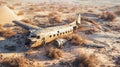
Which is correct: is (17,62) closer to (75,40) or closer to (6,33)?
(75,40)

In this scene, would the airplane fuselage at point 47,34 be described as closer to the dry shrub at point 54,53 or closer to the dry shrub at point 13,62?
the dry shrub at point 54,53

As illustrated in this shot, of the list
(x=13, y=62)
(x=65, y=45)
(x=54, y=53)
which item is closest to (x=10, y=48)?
(x=13, y=62)

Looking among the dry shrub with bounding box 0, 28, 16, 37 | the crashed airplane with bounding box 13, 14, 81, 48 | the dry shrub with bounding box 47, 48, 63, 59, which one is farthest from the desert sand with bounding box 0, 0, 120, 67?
the crashed airplane with bounding box 13, 14, 81, 48

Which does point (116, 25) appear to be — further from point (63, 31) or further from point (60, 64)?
point (60, 64)

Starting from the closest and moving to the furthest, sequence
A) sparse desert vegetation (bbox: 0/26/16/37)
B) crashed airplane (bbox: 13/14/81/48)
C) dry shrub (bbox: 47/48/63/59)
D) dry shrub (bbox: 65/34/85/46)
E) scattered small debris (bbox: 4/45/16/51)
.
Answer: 1. dry shrub (bbox: 47/48/63/59)
2. crashed airplane (bbox: 13/14/81/48)
3. scattered small debris (bbox: 4/45/16/51)
4. dry shrub (bbox: 65/34/85/46)
5. sparse desert vegetation (bbox: 0/26/16/37)

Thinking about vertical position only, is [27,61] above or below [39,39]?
below

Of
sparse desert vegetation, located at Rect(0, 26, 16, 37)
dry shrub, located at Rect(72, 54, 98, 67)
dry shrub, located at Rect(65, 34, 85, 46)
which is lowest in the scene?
dry shrub, located at Rect(72, 54, 98, 67)

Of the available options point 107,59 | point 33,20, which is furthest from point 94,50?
point 33,20

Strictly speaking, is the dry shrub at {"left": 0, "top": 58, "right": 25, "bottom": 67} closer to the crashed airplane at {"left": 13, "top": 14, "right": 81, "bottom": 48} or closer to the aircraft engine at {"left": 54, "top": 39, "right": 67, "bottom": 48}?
the crashed airplane at {"left": 13, "top": 14, "right": 81, "bottom": 48}

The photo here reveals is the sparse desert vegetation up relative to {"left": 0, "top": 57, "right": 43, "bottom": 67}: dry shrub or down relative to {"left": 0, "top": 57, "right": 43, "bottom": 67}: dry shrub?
up

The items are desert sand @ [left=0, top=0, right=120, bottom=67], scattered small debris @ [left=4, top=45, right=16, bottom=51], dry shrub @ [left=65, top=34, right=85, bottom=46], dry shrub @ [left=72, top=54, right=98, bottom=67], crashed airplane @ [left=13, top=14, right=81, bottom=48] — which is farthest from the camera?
dry shrub @ [left=65, top=34, right=85, bottom=46]

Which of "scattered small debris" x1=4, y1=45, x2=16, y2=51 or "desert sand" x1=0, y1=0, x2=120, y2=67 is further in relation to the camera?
"scattered small debris" x1=4, y1=45, x2=16, y2=51
